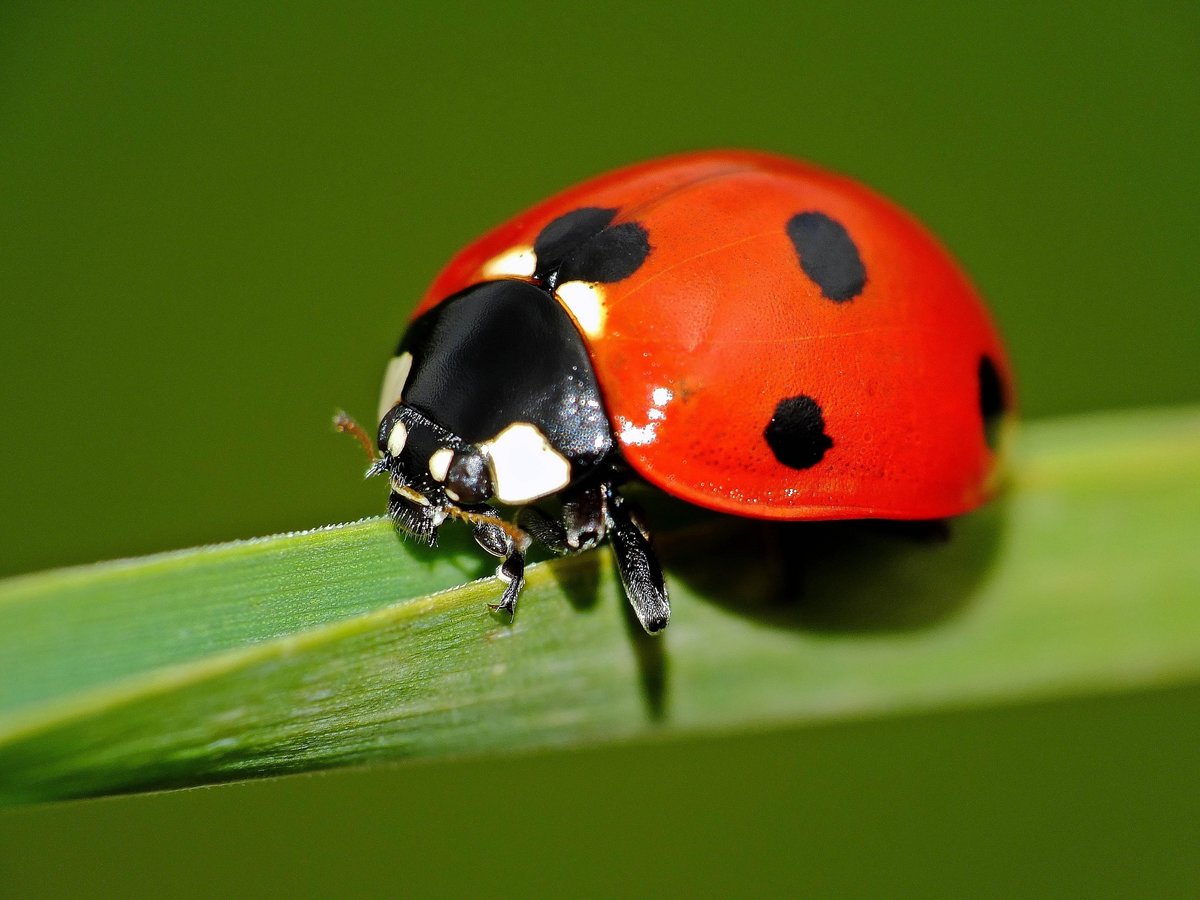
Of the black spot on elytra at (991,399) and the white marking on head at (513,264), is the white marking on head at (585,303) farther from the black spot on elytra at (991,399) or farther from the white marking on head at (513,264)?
the black spot on elytra at (991,399)

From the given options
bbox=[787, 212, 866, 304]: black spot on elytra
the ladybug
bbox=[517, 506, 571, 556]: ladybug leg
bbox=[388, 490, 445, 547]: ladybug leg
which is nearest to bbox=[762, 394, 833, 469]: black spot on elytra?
the ladybug

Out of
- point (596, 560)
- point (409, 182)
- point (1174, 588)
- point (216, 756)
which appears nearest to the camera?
point (216, 756)

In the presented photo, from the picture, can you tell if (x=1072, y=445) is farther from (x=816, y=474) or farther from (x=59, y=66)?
(x=59, y=66)

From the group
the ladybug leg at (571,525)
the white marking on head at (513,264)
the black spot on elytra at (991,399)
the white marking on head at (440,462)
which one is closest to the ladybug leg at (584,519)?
the ladybug leg at (571,525)

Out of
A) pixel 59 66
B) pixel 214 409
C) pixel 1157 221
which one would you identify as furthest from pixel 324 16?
pixel 1157 221

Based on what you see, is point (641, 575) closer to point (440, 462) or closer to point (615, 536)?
point (615, 536)

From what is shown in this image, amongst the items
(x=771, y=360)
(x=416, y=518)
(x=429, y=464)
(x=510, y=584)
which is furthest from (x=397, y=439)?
(x=771, y=360)
